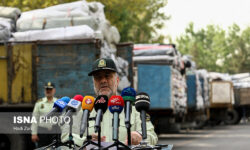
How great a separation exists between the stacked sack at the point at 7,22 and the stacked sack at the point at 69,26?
6.5 inches

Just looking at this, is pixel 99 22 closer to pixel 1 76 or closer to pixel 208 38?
pixel 1 76

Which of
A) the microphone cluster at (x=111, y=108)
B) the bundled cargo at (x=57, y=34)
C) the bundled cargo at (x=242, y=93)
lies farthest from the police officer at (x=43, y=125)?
the bundled cargo at (x=242, y=93)

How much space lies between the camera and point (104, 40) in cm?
1238

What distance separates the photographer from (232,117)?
118ft

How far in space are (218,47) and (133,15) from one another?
2805 inches

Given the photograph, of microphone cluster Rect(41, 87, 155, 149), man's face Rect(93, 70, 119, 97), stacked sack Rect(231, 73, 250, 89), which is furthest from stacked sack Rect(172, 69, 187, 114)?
stacked sack Rect(231, 73, 250, 89)

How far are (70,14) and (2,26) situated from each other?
1.49 metres

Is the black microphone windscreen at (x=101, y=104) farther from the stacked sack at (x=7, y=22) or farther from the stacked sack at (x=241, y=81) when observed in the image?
the stacked sack at (x=241, y=81)

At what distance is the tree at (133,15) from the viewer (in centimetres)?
2675

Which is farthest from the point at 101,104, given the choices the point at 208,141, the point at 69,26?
the point at 208,141

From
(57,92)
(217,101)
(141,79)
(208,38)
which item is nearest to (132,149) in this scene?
(57,92)

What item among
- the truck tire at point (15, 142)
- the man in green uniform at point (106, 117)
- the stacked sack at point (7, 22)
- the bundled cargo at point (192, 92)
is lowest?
the truck tire at point (15, 142)

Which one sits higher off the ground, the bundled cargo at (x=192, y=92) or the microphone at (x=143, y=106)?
the bundled cargo at (x=192, y=92)

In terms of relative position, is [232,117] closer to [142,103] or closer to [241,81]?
[241,81]
